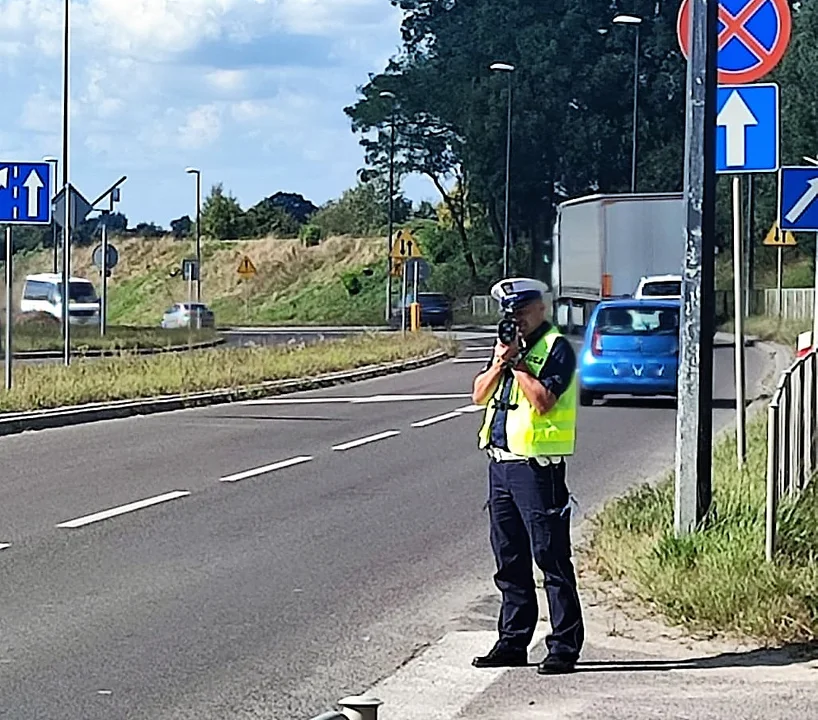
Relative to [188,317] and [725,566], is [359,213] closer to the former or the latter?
[188,317]

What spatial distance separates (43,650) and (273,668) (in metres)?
1.18

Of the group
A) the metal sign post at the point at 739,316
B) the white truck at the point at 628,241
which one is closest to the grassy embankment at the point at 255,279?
the white truck at the point at 628,241

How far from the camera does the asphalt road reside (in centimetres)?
781

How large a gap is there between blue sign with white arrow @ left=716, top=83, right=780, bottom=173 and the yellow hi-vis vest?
3591 mm

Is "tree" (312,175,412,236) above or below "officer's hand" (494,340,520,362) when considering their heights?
above

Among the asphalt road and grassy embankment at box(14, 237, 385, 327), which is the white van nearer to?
grassy embankment at box(14, 237, 385, 327)

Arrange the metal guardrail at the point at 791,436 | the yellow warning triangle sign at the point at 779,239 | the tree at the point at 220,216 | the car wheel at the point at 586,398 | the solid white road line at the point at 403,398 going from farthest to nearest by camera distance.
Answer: the tree at the point at 220,216
the yellow warning triangle sign at the point at 779,239
the solid white road line at the point at 403,398
the car wheel at the point at 586,398
the metal guardrail at the point at 791,436

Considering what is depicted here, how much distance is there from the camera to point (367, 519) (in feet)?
43.0

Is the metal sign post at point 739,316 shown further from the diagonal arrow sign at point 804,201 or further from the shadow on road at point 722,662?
the shadow on road at point 722,662

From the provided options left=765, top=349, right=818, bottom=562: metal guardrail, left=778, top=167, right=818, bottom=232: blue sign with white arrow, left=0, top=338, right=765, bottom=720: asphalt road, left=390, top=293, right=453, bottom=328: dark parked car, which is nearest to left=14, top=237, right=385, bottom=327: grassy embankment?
left=390, top=293, right=453, bottom=328: dark parked car

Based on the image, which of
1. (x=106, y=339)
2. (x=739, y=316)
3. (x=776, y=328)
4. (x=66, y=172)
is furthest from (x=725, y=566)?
(x=776, y=328)

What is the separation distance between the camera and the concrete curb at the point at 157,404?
20344 mm

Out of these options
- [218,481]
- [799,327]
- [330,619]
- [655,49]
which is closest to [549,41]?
[655,49]

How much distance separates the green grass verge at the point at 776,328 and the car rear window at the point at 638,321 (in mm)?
19741
